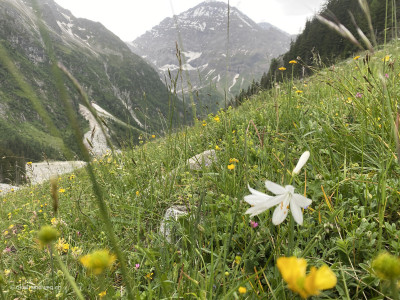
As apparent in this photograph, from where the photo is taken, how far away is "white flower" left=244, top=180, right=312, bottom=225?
73 cm

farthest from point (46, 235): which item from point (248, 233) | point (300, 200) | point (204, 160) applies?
point (204, 160)

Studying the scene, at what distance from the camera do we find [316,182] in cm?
170

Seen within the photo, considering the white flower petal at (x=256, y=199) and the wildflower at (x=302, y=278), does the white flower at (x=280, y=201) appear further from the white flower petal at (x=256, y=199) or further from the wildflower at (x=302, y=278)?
the wildflower at (x=302, y=278)

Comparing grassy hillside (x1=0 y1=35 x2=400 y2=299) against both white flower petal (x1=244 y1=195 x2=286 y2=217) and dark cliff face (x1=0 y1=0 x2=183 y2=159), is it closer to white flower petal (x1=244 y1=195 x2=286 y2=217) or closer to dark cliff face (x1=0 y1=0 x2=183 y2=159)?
white flower petal (x1=244 y1=195 x2=286 y2=217)

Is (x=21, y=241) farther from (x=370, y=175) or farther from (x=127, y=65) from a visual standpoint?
(x=127, y=65)

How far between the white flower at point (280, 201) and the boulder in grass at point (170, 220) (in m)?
0.95

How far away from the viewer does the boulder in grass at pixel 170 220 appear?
1785 millimetres

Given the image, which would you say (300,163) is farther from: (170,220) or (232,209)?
(170,220)

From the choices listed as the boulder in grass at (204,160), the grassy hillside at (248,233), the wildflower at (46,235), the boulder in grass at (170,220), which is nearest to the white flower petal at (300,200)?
the grassy hillside at (248,233)

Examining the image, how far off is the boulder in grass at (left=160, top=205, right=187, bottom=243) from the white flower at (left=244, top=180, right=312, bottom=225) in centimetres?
95

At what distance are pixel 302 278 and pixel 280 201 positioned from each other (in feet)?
1.05

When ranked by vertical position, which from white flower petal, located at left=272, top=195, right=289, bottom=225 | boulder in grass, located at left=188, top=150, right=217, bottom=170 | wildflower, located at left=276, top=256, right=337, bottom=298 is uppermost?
wildflower, located at left=276, top=256, right=337, bottom=298

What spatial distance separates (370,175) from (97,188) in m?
1.83

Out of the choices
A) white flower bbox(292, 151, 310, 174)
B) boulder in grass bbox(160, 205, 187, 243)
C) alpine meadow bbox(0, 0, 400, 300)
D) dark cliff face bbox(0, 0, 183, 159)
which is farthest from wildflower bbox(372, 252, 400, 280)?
dark cliff face bbox(0, 0, 183, 159)
